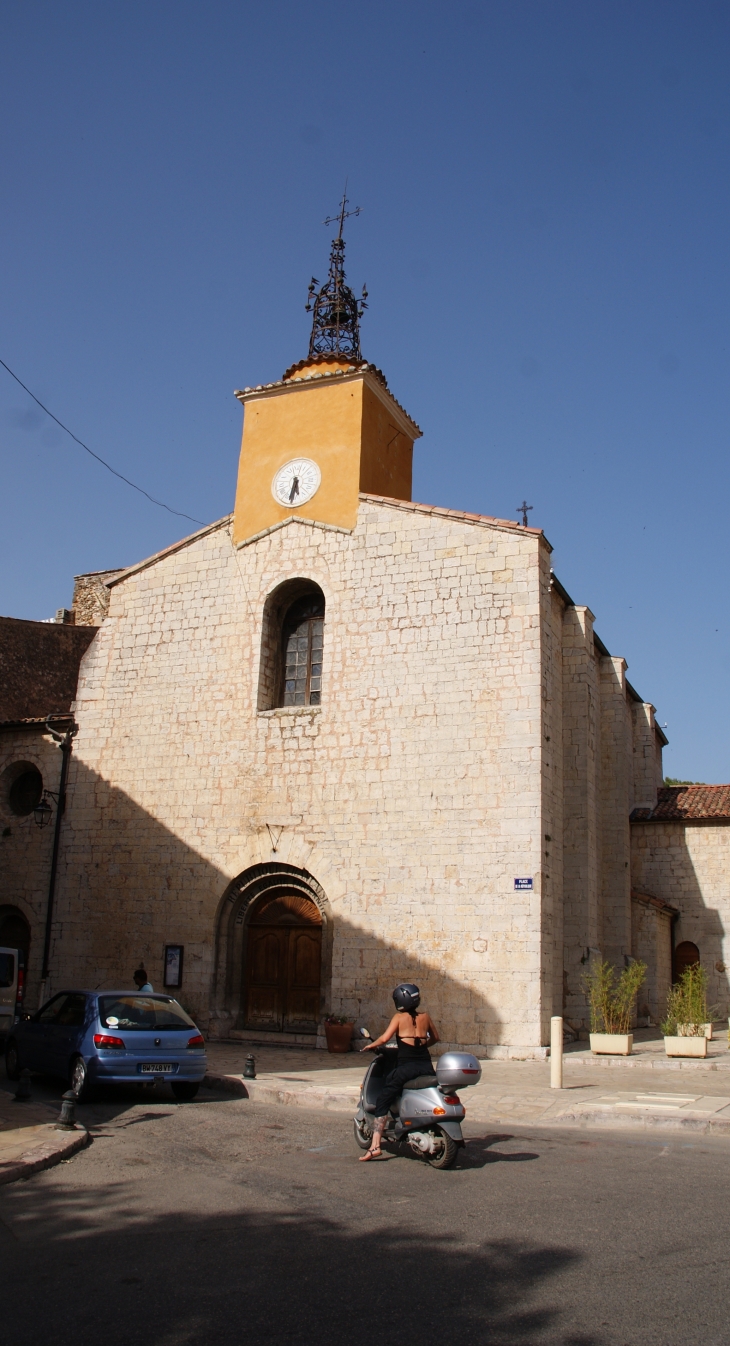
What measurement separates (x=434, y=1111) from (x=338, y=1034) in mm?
7957

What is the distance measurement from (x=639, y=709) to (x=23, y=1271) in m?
20.8

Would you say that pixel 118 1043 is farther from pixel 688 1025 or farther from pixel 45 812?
pixel 45 812

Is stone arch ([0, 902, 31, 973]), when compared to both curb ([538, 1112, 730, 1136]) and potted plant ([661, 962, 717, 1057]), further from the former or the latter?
curb ([538, 1112, 730, 1136])

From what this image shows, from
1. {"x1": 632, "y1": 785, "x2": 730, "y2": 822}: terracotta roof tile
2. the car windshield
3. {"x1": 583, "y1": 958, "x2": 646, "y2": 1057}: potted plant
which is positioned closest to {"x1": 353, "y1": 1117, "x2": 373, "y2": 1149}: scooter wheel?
the car windshield

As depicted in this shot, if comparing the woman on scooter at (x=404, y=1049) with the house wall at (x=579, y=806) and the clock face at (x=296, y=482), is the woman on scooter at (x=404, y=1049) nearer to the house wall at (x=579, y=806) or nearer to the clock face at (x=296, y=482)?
the house wall at (x=579, y=806)

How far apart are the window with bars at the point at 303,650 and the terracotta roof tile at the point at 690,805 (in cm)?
798

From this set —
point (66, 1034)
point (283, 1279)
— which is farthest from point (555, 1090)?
point (283, 1279)

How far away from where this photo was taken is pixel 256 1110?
1009cm

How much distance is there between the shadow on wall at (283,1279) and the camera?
4176 mm

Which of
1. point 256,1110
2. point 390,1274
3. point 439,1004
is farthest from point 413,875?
point 390,1274

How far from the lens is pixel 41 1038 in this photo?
11055 millimetres

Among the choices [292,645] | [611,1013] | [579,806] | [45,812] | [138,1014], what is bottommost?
[611,1013]

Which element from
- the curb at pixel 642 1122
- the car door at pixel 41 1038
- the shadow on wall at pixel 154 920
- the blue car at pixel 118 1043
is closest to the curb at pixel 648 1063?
the shadow on wall at pixel 154 920

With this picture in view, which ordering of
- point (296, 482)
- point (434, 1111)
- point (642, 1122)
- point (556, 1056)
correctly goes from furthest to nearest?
1. point (296, 482)
2. point (556, 1056)
3. point (642, 1122)
4. point (434, 1111)
